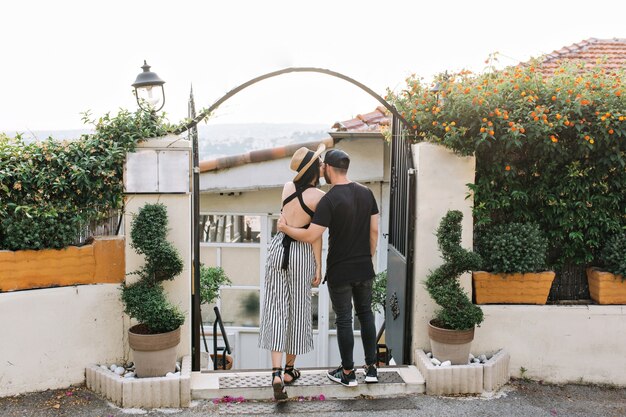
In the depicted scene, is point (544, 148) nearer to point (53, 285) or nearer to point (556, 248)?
point (556, 248)

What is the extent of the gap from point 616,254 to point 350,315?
2434mm

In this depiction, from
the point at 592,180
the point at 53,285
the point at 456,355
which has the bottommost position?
the point at 456,355

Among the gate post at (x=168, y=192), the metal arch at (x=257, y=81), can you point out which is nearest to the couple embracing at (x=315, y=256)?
the gate post at (x=168, y=192)

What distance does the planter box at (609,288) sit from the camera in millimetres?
5230

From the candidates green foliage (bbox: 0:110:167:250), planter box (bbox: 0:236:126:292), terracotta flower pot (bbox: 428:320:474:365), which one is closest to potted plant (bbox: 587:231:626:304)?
terracotta flower pot (bbox: 428:320:474:365)

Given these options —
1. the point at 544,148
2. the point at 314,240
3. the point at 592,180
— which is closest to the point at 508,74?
the point at 544,148

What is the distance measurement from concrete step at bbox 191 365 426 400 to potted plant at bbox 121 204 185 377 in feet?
1.08

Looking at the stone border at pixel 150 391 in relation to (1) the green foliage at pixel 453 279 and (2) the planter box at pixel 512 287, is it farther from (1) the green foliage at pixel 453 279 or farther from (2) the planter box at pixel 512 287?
(2) the planter box at pixel 512 287

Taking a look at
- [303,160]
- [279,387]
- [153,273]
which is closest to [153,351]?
[153,273]

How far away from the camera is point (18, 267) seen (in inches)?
182

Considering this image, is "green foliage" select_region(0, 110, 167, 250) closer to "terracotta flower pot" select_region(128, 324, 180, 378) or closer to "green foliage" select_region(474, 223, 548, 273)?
"terracotta flower pot" select_region(128, 324, 180, 378)

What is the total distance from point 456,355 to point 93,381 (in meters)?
2.86

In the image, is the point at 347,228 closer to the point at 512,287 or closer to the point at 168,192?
the point at 168,192

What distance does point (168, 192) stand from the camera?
4.86 metres
